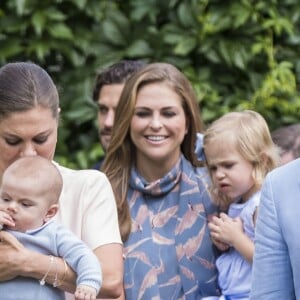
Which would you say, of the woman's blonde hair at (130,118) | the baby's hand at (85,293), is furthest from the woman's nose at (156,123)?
the baby's hand at (85,293)

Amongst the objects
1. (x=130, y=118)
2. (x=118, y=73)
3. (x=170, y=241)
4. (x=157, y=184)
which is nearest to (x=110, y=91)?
(x=118, y=73)

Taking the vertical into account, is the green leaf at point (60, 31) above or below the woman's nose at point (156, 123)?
above

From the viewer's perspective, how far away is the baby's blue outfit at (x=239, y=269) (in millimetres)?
4613

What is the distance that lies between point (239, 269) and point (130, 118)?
84 cm

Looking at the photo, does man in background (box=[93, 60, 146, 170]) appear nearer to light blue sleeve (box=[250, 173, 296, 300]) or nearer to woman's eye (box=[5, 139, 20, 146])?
woman's eye (box=[5, 139, 20, 146])

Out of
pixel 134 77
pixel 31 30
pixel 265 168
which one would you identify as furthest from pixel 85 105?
pixel 265 168

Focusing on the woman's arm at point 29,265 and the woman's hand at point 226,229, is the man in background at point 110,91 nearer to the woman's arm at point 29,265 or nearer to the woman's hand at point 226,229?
the woman's hand at point 226,229

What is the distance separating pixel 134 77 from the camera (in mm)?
5070

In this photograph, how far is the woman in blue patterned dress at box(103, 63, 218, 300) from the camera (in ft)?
15.5

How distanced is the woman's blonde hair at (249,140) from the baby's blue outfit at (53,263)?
110cm

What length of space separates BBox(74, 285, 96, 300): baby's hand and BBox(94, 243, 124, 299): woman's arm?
0.77 feet

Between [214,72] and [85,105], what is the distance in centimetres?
82

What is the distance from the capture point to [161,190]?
4.91 metres

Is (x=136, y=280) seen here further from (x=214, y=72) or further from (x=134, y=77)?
(x=214, y=72)
